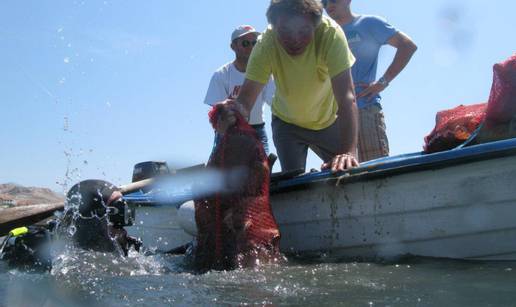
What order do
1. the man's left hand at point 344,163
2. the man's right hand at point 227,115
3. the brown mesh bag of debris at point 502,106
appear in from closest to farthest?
the brown mesh bag of debris at point 502,106 → the man's left hand at point 344,163 → the man's right hand at point 227,115


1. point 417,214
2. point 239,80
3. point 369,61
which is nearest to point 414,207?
point 417,214

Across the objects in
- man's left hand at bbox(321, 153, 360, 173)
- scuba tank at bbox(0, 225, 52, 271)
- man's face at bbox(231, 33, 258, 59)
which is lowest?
scuba tank at bbox(0, 225, 52, 271)

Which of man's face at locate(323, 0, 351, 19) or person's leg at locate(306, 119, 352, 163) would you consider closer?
person's leg at locate(306, 119, 352, 163)

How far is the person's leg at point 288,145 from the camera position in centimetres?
482

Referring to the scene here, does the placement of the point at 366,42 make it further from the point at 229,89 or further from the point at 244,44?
the point at 229,89

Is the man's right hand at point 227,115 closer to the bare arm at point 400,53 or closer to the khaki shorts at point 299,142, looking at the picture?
the khaki shorts at point 299,142

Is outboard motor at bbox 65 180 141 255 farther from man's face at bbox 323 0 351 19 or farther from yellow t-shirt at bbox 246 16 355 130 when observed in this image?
man's face at bbox 323 0 351 19

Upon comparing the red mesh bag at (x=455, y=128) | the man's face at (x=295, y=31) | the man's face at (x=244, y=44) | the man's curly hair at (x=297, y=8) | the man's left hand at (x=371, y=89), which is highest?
the man's face at (x=244, y=44)

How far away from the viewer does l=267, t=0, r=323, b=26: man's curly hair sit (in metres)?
3.84

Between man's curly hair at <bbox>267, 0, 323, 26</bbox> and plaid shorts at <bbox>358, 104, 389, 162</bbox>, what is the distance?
1859 millimetres

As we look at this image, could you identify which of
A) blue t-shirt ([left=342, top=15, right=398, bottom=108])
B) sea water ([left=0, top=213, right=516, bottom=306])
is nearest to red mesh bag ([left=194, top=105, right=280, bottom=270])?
sea water ([left=0, top=213, right=516, bottom=306])

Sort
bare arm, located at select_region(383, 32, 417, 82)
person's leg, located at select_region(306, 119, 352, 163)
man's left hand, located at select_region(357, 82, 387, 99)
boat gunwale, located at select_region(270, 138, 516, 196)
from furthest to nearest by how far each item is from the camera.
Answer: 1. bare arm, located at select_region(383, 32, 417, 82)
2. man's left hand, located at select_region(357, 82, 387, 99)
3. person's leg, located at select_region(306, 119, 352, 163)
4. boat gunwale, located at select_region(270, 138, 516, 196)

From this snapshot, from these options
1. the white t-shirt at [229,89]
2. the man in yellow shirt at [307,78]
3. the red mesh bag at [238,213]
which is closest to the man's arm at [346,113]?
the man in yellow shirt at [307,78]

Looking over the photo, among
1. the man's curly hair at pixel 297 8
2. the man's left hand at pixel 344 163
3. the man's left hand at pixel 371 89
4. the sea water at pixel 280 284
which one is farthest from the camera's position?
the man's left hand at pixel 371 89
